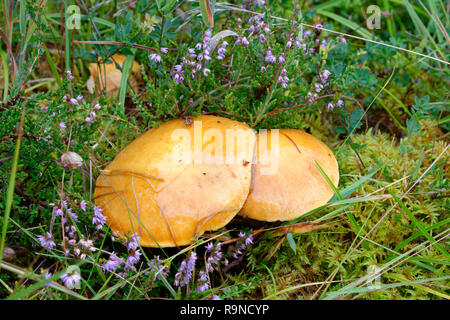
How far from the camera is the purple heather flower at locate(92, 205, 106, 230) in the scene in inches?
74.0

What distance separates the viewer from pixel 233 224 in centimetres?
229

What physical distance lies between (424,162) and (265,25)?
146cm

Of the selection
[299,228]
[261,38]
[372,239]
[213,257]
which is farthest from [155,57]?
[372,239]

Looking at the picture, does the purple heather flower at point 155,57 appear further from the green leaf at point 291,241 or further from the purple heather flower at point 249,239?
the green leaf at point 291,241

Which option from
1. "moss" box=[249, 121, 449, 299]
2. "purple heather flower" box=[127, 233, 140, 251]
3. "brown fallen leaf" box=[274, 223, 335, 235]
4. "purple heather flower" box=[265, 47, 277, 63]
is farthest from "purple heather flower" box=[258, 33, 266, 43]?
"purple heather flower" box=[127, 233, 140, 251]

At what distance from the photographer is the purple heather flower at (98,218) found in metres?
1.88

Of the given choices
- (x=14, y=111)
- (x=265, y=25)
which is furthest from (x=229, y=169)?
(x=14, y=111)

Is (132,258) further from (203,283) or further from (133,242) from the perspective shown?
(203,283)

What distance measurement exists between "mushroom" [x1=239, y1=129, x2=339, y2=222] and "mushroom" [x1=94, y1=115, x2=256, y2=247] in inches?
3.5

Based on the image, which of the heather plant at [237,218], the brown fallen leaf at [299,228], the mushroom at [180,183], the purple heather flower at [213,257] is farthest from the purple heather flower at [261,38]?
the purple heather flower at [213,257]

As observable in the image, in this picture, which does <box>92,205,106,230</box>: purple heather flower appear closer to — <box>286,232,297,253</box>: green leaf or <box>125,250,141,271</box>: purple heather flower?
Result: <box>125,250,141,271</box>: purple heather flower

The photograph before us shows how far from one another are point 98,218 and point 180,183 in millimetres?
455

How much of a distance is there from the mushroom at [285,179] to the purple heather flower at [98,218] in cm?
73

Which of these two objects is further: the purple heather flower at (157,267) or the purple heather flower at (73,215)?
the purple heather flower at (73,215)
